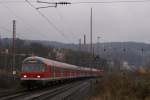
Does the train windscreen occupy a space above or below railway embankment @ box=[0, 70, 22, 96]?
above

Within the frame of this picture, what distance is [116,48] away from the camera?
279 feet

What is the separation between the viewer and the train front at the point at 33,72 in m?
39.6

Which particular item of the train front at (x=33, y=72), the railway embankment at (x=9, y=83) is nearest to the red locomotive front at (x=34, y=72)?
the train front at (x=33, y=72)

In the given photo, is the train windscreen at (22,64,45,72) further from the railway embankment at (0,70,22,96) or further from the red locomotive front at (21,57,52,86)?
the railway embankment at (0,70,22,96)

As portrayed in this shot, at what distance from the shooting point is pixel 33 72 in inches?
1578

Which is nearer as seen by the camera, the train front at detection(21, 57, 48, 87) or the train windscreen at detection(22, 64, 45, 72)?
the train front at detection(21, 57, 48, 87)

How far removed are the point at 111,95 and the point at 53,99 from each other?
5810mm

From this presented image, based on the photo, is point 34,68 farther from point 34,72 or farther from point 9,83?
point 9,83

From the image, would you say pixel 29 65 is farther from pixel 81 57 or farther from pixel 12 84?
pixel 81 57

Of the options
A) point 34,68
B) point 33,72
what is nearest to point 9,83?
point 34,68

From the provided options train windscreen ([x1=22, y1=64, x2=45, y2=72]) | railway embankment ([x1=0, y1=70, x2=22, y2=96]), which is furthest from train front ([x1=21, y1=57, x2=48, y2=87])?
railway embankment ([x1=0, y1=70, x2=22, y2=96])

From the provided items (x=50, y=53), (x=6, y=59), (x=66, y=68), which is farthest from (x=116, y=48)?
(x=66, y=68)

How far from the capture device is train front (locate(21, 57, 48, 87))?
130 feet

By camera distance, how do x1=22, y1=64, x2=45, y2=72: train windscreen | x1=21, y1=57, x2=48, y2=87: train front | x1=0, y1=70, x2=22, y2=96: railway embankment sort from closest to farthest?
x1=21, y1=57, x2=48, y2=87: train front < x1=22, y1=64, x2=45, y2=72: train windscreen < x1=0, y1=70, x2=22, y2=96: railway embankment
